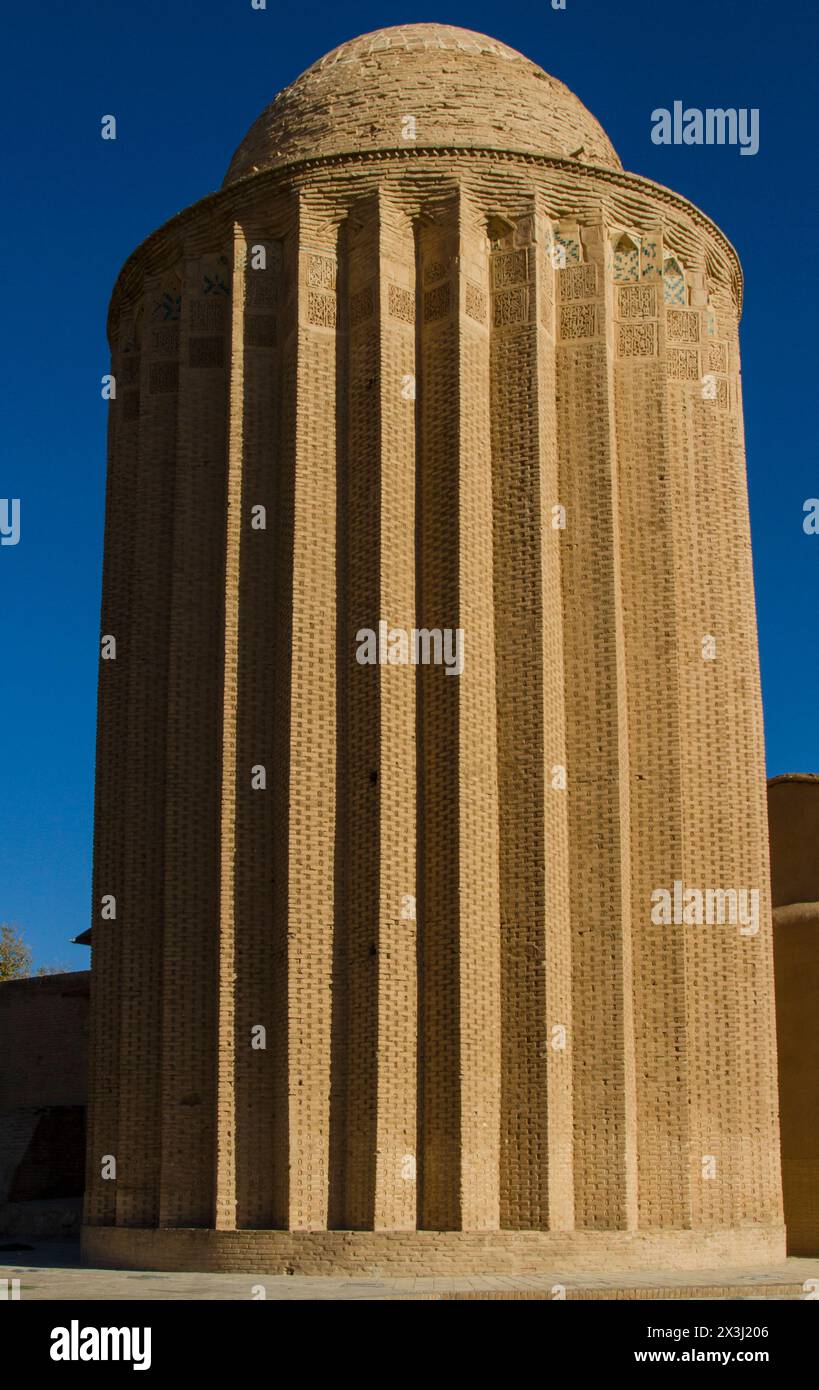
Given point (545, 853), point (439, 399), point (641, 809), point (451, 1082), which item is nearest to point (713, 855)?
point (641, 809)

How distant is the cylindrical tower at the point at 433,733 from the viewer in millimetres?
14359

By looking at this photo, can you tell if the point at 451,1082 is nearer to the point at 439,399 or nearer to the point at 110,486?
the point at 439,399

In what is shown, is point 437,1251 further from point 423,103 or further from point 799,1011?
point 423,103

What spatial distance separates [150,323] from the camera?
1753 cm

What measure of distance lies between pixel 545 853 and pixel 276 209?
21.1 feet

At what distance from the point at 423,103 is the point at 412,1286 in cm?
1066

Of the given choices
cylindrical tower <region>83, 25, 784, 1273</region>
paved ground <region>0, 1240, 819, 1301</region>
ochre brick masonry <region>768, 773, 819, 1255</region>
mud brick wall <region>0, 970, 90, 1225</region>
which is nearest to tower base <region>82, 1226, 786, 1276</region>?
cylindrical tower <region>83, 25, 784, 1273</region>

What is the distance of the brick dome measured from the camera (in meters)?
17.1

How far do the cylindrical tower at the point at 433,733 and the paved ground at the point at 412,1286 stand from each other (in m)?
0.49

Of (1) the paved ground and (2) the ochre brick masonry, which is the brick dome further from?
(1) the paved ground

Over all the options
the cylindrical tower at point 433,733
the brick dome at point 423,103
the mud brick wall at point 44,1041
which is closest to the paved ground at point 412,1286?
the cylindrical tower at point 433,733

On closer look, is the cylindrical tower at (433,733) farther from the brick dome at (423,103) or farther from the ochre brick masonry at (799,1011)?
the ochre brick masonry at (799,1011)

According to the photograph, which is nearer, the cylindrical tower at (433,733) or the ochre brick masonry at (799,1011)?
the cylindrical tower at (433,733)

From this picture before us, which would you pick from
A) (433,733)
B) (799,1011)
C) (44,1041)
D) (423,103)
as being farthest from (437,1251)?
(44,1041)
